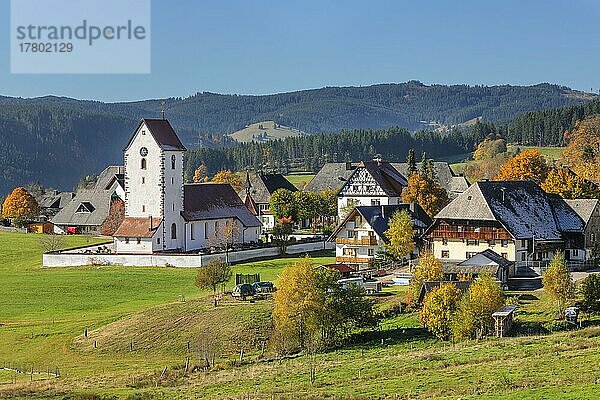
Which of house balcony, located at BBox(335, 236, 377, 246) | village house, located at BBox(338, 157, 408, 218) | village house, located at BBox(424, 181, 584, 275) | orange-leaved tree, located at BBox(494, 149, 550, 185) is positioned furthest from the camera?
village house, located at BBox(338, 157, 408, 218)

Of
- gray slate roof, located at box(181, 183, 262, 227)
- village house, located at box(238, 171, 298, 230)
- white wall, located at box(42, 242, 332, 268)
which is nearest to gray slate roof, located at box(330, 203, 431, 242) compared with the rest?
white wall, located at box(42, 242, 332, 268)

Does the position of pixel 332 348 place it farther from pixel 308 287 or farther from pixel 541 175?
pixel 541 175

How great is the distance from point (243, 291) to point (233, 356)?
9178mm

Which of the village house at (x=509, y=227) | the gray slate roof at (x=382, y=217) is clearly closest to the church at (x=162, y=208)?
the gray slate roof at (x=382, y=217)

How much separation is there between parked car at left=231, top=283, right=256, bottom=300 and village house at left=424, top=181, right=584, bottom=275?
13.6 metres

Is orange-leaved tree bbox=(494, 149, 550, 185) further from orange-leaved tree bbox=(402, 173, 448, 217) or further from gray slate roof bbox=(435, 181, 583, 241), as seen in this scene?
gray slate roof bbox=(435, 181, 583, 241)

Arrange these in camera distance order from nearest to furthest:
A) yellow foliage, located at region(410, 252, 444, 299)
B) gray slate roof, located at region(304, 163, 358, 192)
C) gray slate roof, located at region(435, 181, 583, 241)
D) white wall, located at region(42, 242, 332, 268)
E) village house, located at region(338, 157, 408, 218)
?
yellow foliage, located at region(410, 252, 444, 299), gray slate roof, located at region(435, 181, 583, 241), white wall, located at region(42, 242, 332, 268), village house, located at region(338, 157, 408, 218), gray slate roof, located at region(304, 163, 358, 192)

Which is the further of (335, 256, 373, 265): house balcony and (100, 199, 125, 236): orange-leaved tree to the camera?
(100, 199, 125, 236): orange-leaved tree

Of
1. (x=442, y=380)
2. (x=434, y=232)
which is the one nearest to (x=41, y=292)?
(x=434, y=232)

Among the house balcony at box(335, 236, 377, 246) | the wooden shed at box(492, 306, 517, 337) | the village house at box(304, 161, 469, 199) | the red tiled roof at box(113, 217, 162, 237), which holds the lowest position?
the wooden shed at box(492, 306, 517, 337)

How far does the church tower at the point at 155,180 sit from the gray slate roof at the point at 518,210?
82.8 feet

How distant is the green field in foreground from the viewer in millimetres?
35250

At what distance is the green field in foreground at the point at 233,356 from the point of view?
116 ft

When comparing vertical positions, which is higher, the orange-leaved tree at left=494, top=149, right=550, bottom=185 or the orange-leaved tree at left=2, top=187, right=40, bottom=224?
the orange-leaved tree at left=494, top=149, right=550, bottom=185
